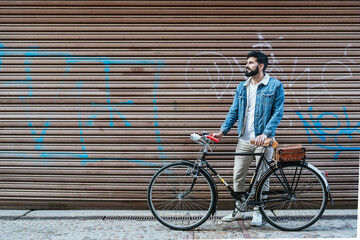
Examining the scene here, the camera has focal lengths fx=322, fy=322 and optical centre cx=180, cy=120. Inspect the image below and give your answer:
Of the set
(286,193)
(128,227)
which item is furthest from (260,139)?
(128,227)

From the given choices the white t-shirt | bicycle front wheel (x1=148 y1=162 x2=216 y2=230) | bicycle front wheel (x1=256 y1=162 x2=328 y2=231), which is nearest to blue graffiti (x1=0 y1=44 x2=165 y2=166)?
bicycle front wheel (x1=148 y1=162 x2=216 y2=230)

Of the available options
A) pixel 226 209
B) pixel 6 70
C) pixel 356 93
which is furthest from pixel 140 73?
pixel 356 93

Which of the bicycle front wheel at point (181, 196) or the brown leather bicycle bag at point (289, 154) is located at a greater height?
the brown leather bicycle bag at point (289, 154)

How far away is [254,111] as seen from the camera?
404cm

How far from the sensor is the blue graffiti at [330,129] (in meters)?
4.61

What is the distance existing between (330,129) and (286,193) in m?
1.34

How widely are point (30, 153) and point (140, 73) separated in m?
1.99

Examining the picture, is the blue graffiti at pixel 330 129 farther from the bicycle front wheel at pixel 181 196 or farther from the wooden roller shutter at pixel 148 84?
the bicycle front wheel at pixel 181 196

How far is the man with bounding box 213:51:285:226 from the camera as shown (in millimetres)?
3951

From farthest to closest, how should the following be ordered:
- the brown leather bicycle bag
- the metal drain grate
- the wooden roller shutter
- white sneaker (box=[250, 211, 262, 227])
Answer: the wooden roller shutter → the metal drain grate → white sneaker (box=[250, 211, 262, 227]) → the brown leather bicycle bag

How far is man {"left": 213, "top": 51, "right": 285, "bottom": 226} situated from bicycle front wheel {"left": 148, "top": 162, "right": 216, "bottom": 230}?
0.40 metres

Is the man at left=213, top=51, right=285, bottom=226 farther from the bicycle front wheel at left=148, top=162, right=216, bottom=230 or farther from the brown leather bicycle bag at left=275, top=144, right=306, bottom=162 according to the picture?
the bicycle front wheel at left=148, top=162, right=216, bottom=230

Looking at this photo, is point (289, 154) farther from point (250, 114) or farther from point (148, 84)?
point (148, 84)

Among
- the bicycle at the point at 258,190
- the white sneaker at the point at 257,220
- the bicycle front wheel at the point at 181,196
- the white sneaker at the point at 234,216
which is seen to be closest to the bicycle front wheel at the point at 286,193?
the bicycle at the point at 258,190
